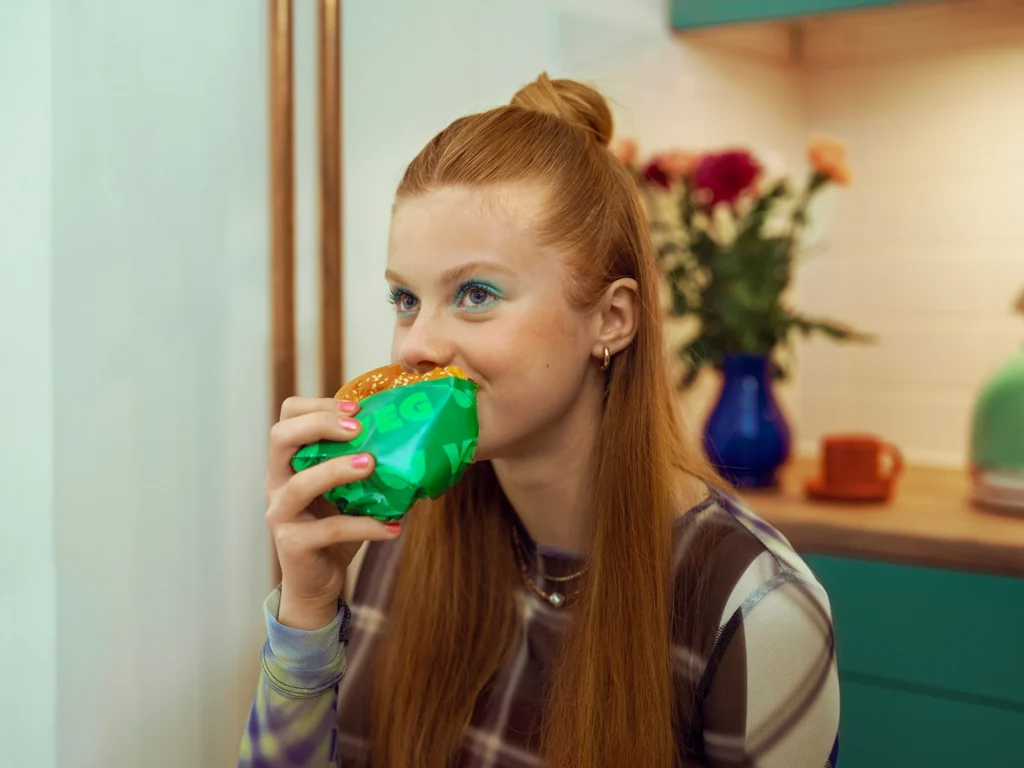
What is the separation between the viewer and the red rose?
1821 mm

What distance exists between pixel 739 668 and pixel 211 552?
626mm

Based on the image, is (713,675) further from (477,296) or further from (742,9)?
(742,9)

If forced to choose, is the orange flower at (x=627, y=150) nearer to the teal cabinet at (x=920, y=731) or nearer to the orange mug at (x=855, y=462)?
the orange mug at (x=855, y=462)

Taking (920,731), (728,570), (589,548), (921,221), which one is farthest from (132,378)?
(921,221)

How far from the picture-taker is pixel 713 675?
1.04m

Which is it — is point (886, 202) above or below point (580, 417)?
above

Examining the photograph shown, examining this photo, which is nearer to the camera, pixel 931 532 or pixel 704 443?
pixel 931 532

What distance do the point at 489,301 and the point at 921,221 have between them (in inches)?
58.3

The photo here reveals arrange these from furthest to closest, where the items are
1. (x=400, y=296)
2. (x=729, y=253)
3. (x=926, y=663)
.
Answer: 1. (x=729, y=253)
2. (x=926, y=663)
3. (x=400, y=296)

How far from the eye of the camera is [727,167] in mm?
1823

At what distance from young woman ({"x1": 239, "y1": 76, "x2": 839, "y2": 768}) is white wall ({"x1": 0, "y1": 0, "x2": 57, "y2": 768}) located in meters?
0.24

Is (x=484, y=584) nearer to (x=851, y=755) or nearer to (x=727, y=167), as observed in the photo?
(x=851, y=755)

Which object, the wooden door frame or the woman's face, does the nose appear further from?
the wooden door frame

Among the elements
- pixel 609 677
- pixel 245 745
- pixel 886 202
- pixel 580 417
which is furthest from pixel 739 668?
pixel 886 202
